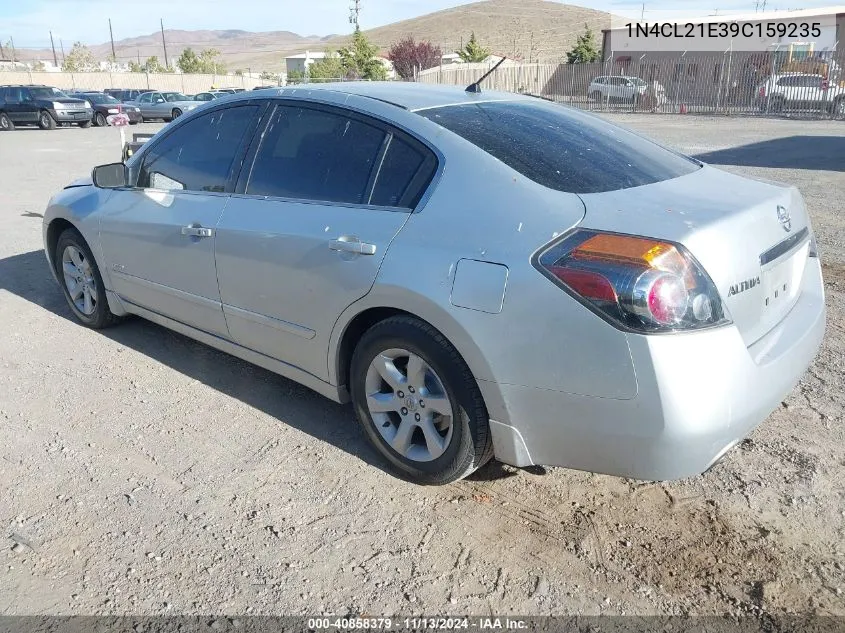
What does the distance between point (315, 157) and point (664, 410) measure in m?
2.06

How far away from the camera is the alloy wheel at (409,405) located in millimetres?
2965

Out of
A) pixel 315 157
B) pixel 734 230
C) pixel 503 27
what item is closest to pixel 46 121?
pixel 315 157

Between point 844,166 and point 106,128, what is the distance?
26590 mm

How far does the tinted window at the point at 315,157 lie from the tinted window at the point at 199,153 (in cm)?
25

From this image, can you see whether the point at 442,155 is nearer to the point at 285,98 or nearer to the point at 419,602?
the point at 285,98

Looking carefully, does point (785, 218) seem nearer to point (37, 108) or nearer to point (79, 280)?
point (79, 280)

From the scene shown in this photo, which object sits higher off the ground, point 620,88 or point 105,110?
point 620,88

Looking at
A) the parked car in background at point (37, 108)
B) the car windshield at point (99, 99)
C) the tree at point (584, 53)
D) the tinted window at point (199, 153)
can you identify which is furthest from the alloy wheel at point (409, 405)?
the tree at point (584, 53)

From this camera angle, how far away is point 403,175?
310 cm

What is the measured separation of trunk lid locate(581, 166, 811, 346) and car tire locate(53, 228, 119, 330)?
3630mm

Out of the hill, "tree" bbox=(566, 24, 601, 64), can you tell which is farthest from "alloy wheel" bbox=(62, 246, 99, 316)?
the hill

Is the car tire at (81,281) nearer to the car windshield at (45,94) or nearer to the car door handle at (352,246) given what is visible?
the car door handle at (352,246)

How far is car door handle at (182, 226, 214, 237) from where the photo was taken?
378 centimetres

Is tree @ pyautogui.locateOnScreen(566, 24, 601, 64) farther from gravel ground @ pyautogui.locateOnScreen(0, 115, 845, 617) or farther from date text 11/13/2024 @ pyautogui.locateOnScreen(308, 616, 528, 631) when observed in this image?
date text 11/13/2024 @ pyautogui.locateOnScreen(308, 616, 528, 631)
